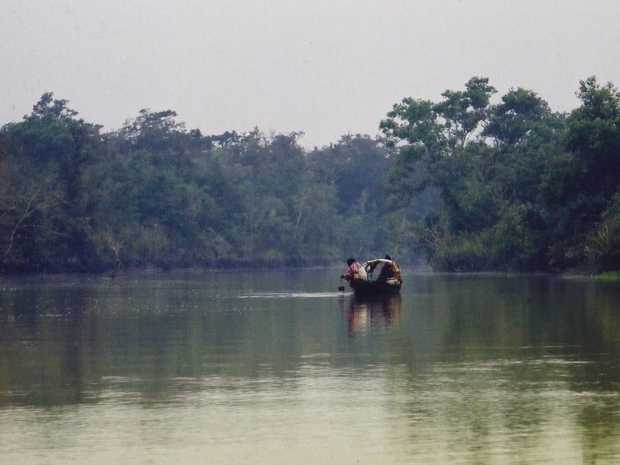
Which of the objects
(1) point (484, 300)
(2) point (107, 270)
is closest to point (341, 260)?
(2) point (107, 270)

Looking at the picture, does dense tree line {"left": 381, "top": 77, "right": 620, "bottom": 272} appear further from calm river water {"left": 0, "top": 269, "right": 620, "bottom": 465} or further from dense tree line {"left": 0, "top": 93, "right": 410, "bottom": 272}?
calm river water {"left": 0, "top": 269, "right": 620, "bottom": 465}

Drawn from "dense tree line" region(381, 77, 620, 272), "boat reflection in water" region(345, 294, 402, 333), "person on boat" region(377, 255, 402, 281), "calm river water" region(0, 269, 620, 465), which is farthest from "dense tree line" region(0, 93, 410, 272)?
"calm river water" region(0, 269, 620, 465)

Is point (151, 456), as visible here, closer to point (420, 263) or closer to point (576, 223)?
point (576, 223)

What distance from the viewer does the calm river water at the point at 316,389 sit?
1153 cm

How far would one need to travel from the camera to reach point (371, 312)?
112ft

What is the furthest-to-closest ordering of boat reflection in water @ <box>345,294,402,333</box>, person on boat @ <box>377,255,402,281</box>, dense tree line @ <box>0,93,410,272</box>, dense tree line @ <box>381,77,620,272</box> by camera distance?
dense tree line @ <box>0,93,410,272</box> → dense tree line @ <box>381,77,620,272</box> → person on boat @ <box>377,255,402,281</box> → boat reflection in water @ <box>345,294,402,333</box>

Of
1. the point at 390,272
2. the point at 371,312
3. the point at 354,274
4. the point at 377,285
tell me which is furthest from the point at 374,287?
the point at 371,312

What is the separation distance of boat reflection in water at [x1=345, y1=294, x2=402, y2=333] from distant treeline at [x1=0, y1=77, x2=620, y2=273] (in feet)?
61.4

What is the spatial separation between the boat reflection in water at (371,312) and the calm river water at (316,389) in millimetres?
276

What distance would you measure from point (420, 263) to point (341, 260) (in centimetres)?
964

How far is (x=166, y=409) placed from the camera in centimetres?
1419

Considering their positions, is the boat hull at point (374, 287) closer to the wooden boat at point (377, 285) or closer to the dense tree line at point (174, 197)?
the wooden boat at point (377, 285)

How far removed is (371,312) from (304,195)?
8904 centimetres

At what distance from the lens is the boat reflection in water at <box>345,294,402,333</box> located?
93.1ft
